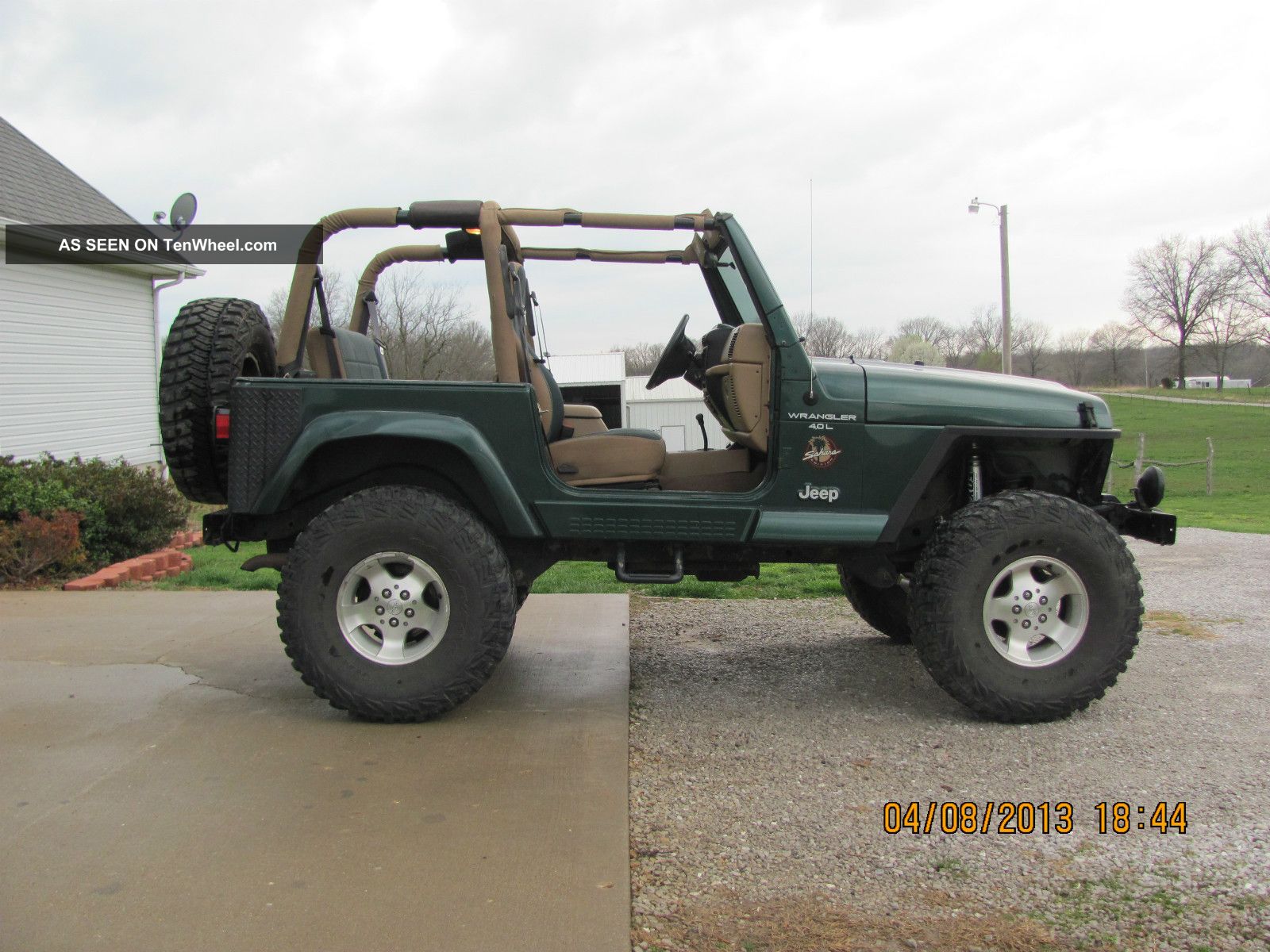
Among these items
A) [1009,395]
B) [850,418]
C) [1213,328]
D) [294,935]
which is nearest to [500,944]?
[294,935]

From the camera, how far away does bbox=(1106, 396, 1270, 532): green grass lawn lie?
14484 mm

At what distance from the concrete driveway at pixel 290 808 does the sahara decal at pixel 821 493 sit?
1.25 metres

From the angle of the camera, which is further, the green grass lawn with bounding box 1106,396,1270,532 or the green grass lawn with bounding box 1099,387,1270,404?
the green grass lawn with bounding box 1099,387,1270,404

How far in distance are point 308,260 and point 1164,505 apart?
15.4 metres

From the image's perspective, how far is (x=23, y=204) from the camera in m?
11.1

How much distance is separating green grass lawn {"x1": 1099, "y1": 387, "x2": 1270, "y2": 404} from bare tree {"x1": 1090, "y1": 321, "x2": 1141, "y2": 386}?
1752 mm

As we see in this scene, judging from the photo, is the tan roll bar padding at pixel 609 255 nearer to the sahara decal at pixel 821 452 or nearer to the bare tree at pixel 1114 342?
the sahara decal at pixel 821 452

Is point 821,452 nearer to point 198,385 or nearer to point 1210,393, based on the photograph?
point 198,385

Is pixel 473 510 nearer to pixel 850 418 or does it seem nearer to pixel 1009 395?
pixel 850 418

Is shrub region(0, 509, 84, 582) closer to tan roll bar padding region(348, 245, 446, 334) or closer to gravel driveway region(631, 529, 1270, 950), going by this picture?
tan roll bar padding region(348, 245, 446, 334)

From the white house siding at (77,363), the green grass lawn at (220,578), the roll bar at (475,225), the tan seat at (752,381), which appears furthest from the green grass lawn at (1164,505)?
the white house siding at (77,363)

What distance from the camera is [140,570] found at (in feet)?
23.1

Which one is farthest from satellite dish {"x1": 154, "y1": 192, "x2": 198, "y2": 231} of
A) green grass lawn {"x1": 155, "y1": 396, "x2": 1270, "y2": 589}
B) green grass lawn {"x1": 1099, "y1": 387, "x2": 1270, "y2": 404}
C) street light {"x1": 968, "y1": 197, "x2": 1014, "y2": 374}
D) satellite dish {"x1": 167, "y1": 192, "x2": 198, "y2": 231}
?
green grass lawn {"x1": 1099, "y1": 387, "x2": 1270, "y2": 404}

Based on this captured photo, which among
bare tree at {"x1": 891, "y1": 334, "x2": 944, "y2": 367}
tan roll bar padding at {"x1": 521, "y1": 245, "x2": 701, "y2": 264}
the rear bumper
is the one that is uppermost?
tan roll bar padding at {"x1": 521, "y1": 245, "x2": 701, "y2": 264}
